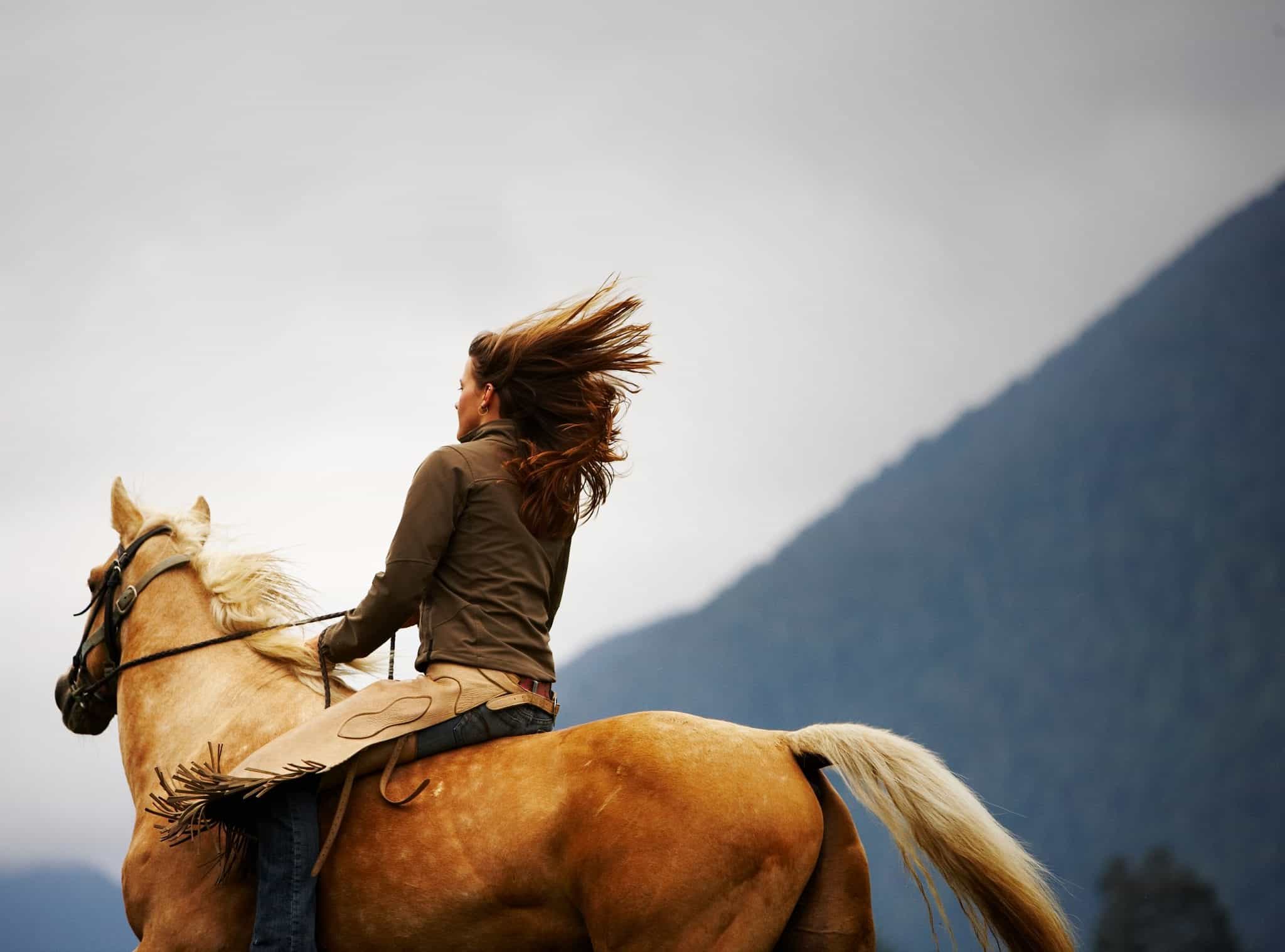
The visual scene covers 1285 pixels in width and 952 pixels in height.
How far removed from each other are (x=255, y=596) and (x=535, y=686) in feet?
4.58

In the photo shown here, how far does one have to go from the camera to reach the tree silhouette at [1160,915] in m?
21.1

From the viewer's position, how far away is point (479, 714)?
3.76m

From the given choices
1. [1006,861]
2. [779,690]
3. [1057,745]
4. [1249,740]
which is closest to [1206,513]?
[1249,740]

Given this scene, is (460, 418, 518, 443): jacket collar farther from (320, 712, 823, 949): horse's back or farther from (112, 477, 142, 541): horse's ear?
(112, 477, 142, 541): horse's ear

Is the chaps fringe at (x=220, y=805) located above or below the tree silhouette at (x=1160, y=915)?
above

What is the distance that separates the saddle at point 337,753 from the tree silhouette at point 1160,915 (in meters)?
21.0

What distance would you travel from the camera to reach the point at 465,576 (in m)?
3.93

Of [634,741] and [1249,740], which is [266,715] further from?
[1249,740]

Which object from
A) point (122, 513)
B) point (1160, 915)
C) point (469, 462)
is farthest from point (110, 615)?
point (1160, 915)

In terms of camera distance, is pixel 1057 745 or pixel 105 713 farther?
pixel 1057 745

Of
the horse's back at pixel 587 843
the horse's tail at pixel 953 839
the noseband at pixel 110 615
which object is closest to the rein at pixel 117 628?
the noseband at pixel 110 615

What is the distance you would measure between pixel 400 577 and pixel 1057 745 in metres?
37.7

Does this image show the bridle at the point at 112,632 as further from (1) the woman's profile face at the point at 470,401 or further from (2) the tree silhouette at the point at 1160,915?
(2) the tree silhouette at the point at 1160,915

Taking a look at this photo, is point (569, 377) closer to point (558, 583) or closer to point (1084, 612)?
point (558, 583)
